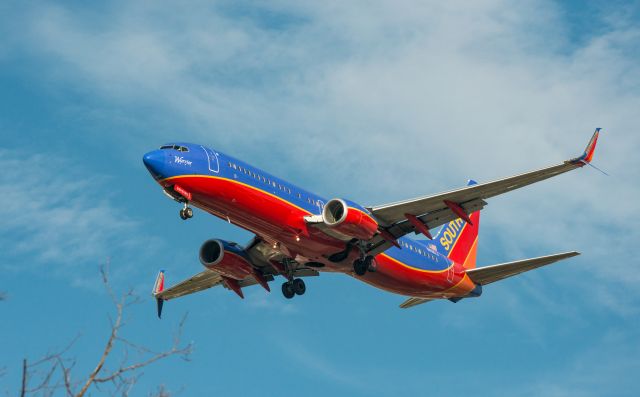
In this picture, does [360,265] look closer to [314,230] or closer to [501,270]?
[314,230]

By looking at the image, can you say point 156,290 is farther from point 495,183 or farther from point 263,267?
point 495,183

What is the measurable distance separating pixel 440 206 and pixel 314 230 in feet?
20.5

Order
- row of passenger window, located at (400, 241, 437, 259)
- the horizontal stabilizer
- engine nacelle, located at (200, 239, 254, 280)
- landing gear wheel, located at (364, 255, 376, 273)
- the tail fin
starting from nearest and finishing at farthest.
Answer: landing gear wheel, located at (364, 255, 376, 273), the horizontal stabilizer, engine nacelle, located at (200, 239, 254, 280), row of passenger window, located at (400, 241, 437, 259), the tail fin

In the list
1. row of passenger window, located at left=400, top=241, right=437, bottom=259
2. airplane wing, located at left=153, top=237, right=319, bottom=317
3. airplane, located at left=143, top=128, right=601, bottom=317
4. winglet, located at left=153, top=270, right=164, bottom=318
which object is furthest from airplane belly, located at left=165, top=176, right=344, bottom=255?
winglet, located at left=153, top=270, right=164, bottom=318

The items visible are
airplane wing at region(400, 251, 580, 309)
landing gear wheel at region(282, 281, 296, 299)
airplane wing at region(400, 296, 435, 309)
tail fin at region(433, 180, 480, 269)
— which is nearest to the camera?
airplane wing at region(400, 251, 580, 309)

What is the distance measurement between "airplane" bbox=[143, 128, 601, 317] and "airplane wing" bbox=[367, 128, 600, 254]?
0.05 m

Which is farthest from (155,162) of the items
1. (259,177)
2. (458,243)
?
(458,243)

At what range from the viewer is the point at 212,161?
130 ft

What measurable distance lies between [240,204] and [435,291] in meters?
15.4

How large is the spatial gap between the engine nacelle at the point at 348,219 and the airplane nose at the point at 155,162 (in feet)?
25.4

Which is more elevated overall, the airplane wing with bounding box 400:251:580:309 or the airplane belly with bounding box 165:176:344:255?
the airplane wing with bounding box 400:251:580:309

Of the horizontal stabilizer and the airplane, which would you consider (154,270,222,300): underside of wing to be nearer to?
the airplane

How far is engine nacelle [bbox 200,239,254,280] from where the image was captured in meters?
47.0

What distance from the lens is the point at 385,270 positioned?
1832 inches
